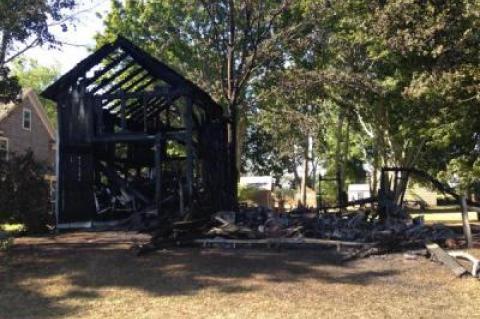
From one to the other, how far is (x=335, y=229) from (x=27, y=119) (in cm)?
2759

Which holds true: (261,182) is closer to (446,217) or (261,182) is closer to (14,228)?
(446,217)

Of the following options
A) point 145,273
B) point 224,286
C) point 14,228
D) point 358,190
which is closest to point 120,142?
point 14,228

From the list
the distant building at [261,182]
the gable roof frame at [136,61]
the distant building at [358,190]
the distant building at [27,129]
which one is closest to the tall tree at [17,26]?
the gable roof frame at [136,61]

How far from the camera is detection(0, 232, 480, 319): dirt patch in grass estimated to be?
8594 mm

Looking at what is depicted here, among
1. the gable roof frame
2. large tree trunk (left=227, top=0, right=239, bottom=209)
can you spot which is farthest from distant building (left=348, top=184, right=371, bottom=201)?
the gable roof frame

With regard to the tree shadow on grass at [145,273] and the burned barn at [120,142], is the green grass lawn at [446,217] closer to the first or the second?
the burned barn at [120,142]

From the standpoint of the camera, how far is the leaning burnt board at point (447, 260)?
10531 millimetres

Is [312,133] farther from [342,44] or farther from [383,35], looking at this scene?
[342,44]

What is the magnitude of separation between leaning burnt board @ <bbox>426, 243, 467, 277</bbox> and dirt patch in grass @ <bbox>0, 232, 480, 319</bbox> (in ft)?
0.52

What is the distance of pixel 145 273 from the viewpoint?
1077 cm

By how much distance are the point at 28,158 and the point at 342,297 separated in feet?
35.2

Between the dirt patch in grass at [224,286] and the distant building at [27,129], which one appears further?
the distant building at [27,129]

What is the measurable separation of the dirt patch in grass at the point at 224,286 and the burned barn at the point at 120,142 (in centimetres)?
507

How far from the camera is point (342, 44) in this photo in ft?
95.0
